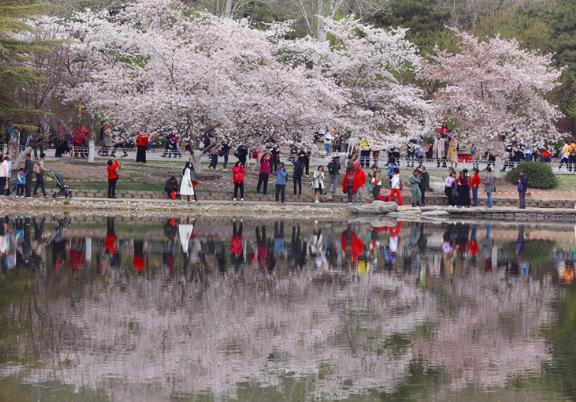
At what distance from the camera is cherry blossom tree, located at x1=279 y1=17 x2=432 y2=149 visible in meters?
54.7

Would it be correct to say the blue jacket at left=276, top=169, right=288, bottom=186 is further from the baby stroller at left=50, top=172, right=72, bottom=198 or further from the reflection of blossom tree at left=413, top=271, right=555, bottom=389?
the reflection of blossom tree at left=413, top=271, right=555, bottom=389

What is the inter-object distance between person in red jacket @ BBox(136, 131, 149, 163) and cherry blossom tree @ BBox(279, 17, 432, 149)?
7.58 m

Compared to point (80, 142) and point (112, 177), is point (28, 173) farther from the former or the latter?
point (80, 142)

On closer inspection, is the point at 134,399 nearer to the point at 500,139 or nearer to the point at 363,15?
the point at 500,139

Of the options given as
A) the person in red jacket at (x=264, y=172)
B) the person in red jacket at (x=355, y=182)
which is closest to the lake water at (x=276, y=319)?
the person in red jacket at (x=355, y=182)

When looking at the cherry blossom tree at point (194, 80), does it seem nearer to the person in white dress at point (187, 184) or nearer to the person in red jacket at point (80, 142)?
the person in red jacket at point (80, 142)

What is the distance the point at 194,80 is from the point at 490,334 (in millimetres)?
30513

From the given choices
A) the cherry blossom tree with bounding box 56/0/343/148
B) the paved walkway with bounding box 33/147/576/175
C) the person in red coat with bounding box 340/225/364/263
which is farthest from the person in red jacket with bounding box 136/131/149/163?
the person in red coat with bounding box 340/225/364/263

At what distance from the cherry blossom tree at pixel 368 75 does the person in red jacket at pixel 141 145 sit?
24.9ft

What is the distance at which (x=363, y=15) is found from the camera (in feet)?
241

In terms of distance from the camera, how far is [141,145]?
174ft

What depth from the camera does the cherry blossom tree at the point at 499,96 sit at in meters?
58.1

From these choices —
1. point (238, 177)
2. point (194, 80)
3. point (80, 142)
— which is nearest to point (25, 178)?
point (238, 177)

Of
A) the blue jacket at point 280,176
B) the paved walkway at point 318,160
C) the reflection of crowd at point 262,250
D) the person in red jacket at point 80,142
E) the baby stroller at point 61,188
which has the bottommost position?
the reflection of crowd at point 262,250
